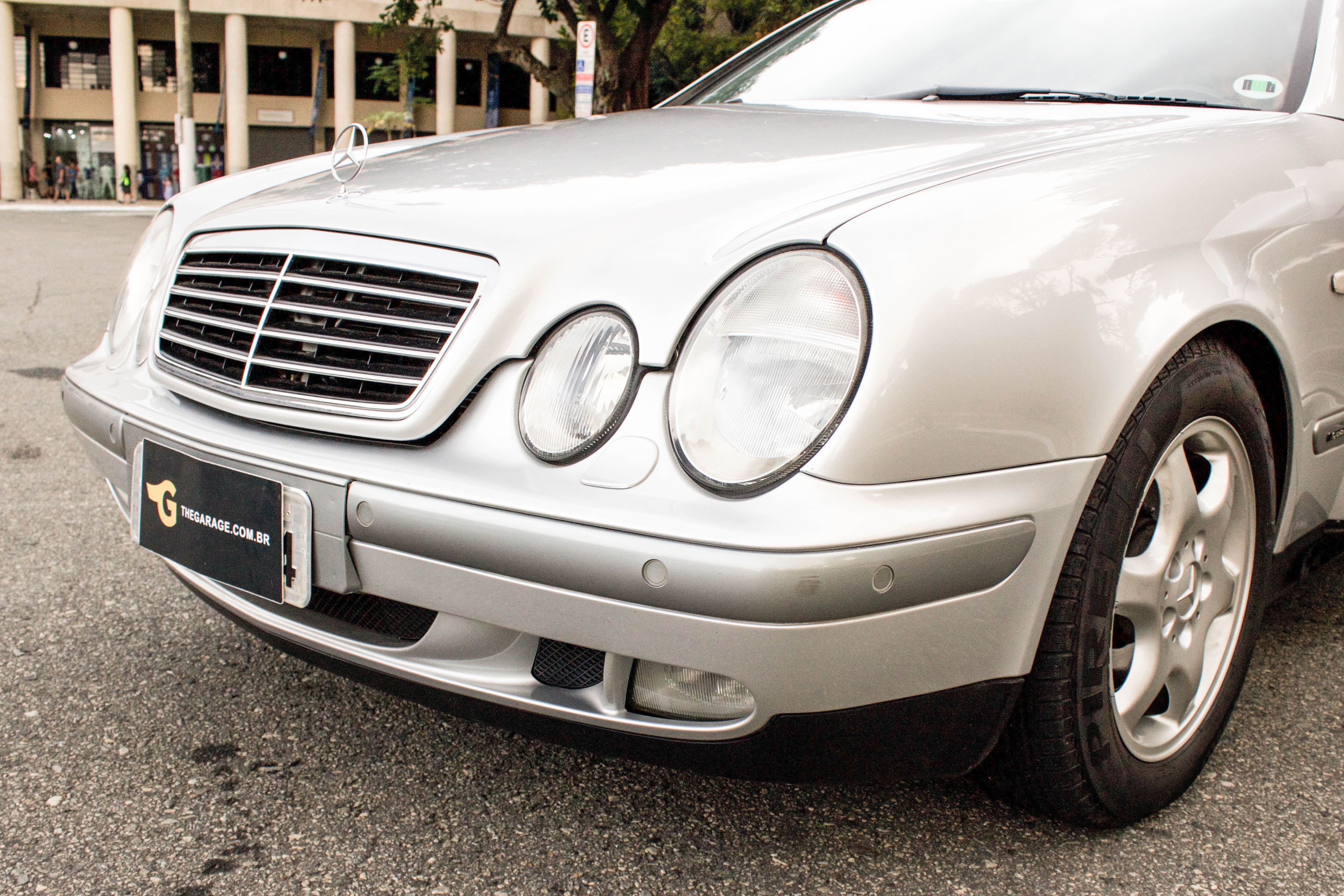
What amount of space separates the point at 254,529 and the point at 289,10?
38609 mm

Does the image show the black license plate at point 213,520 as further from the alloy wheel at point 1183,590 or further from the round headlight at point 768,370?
the alloy wheel at point 1183,590

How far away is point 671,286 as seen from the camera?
1.44 metres

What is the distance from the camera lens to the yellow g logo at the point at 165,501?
1.70 meters

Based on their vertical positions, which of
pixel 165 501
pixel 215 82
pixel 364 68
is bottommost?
pixel 165 501

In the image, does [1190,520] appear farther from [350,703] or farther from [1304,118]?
[350,703]

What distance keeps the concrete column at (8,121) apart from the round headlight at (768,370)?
39.3 meters

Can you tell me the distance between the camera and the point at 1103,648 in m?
1.57

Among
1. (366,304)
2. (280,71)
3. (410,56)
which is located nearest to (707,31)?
(410,56)

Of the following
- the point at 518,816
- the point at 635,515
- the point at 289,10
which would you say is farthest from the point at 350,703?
the point at 289,10

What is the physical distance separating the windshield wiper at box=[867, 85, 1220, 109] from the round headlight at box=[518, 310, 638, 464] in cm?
124

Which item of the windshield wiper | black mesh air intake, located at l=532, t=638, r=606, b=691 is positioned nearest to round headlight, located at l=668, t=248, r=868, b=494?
black mesh air intake, located at l=532, t=638, r=606, b=691

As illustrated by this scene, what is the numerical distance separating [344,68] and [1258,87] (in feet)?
127

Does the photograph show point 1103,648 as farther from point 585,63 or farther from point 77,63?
point 77,63

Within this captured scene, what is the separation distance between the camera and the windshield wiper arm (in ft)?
7.17
